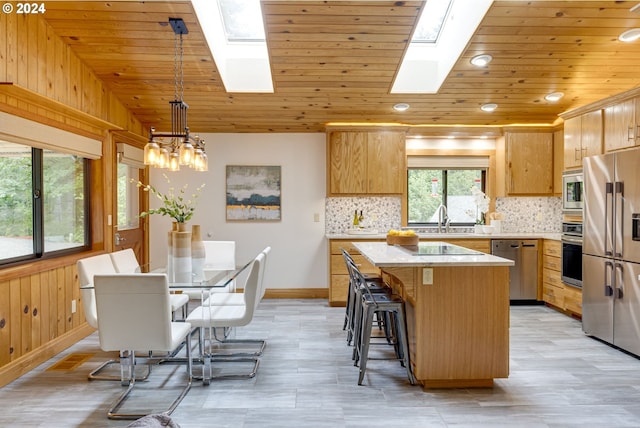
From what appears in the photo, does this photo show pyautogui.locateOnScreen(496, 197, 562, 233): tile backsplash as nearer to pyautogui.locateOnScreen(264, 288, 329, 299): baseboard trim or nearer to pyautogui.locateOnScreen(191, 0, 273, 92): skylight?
pyautogui.locateOnScreen(264, 288, 329, 299): baseboard trim

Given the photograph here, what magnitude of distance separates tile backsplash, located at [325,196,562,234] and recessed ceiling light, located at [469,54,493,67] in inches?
84.7

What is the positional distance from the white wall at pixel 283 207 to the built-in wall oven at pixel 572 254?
111 inches

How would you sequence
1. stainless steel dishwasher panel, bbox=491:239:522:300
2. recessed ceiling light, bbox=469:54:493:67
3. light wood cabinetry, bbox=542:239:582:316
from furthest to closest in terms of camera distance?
stainless steel dishwasher panel, bbox=491:239:522:300, light wood cabinetry, bbox=542:239:582:316, recessed ceiling light, bbox=469:54:493:67

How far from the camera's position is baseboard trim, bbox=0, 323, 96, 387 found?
288 cm

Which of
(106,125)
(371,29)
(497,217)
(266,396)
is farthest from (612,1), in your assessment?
(106,125)

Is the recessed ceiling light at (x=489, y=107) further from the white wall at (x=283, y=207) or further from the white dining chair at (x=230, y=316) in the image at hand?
the white dining chair at (x=230, y=316)

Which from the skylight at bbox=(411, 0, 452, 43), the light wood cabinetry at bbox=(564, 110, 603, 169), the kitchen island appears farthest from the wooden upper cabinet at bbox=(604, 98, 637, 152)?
the kitchen island

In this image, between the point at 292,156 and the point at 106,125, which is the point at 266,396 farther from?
the point at 292,156

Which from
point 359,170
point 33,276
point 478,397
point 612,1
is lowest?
point 478,397

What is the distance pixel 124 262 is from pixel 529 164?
480cm

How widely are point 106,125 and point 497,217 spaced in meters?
4.72

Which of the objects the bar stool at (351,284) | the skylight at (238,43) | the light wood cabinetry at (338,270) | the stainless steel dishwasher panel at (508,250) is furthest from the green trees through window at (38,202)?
the stainless steel dishwasher panel at (508,250)

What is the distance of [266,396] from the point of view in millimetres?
2666

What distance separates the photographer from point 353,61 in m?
3.93
